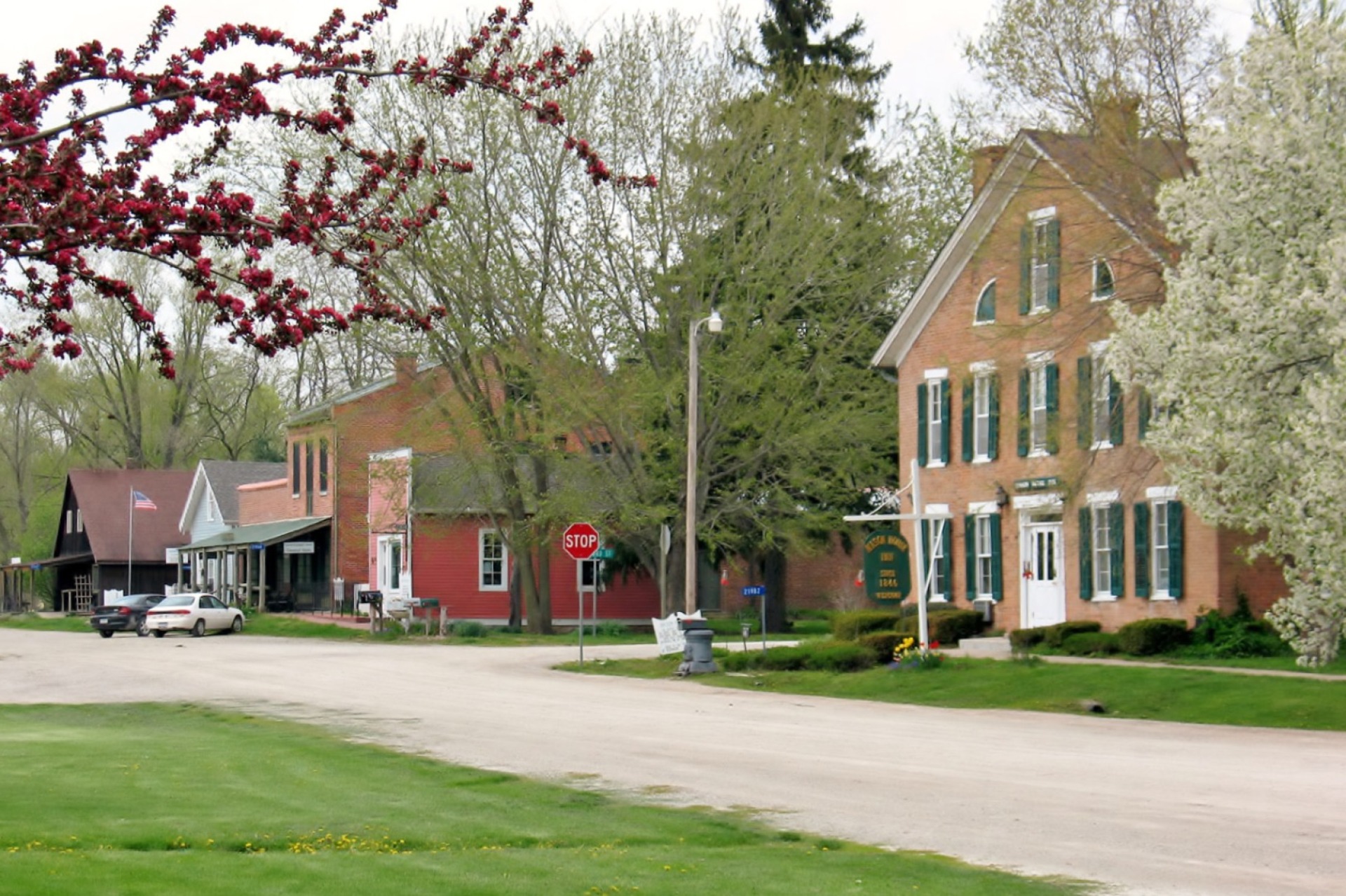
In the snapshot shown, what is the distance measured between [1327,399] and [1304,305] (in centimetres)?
170

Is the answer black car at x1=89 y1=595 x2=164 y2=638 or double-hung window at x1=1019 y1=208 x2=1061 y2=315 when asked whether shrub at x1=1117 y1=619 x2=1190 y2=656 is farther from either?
black car at x1=89 y1=595 x2=164 y2=638

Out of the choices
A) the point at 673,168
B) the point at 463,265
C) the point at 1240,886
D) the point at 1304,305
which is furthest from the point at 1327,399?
the point at 463,265

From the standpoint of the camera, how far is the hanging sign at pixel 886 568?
103 feet

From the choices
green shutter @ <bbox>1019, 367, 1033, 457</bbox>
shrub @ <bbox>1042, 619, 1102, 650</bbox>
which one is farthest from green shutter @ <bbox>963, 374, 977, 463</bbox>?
shrub @ <bbox>1042, 619, 1102, 650</bbox>

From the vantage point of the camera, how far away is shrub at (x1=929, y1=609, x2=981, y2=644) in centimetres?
3744

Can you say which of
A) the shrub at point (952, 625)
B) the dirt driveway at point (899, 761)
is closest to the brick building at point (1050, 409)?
the shrub at point (952, 625)

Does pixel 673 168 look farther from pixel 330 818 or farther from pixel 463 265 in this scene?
pixel 330 818

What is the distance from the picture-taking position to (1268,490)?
25781 mm

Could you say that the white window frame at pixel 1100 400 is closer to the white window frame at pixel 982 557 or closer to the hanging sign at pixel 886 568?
the hanging sign at pixel 886 568

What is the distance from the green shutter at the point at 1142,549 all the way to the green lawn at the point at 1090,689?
492cm

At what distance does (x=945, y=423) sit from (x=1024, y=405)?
3107mm

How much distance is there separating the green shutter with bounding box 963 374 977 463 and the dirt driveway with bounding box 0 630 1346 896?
1018 cm

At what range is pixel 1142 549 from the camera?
34438 mm

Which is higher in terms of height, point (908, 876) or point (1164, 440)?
point (1164, 440)
